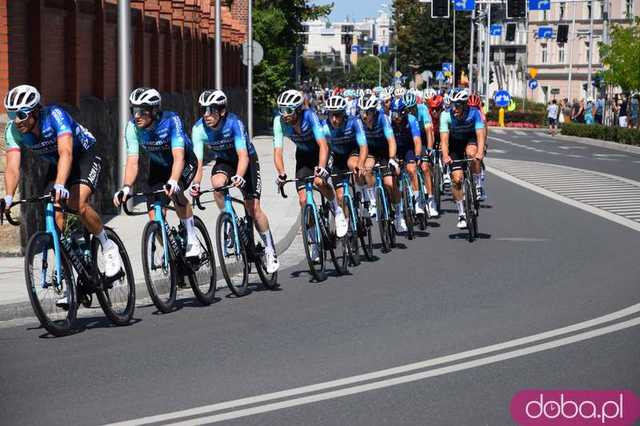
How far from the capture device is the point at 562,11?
116250 millimetres

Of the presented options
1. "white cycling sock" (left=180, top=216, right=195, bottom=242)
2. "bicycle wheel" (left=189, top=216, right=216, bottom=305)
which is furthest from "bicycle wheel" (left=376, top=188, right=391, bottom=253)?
"white cycling sock" (left=180, top=216, right=195, bottom=242)

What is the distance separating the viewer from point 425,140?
21281 mm

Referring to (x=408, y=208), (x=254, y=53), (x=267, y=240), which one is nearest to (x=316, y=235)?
(x=267, y=240)

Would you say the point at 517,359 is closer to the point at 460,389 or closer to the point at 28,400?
the point at 460,389

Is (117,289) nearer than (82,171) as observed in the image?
No

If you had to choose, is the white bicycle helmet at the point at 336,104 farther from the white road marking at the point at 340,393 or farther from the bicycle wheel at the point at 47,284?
the white road marking at the point at 340,393

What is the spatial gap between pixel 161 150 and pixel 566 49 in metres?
109

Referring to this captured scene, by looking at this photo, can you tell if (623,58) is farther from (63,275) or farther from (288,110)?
(63,275)

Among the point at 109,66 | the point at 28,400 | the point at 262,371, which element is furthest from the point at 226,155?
the point at 109,66

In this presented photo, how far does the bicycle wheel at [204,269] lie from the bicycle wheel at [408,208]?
6.05 meters

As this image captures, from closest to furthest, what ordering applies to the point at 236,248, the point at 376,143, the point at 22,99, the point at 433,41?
the point at 22,99, the point at 236,248, the point at 376,143, the point at 433,41

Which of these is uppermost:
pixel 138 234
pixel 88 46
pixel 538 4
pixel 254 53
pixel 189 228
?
pixel 538 4

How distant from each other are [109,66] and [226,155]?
36.0 ft

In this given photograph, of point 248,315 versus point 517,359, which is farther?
point 248,315
